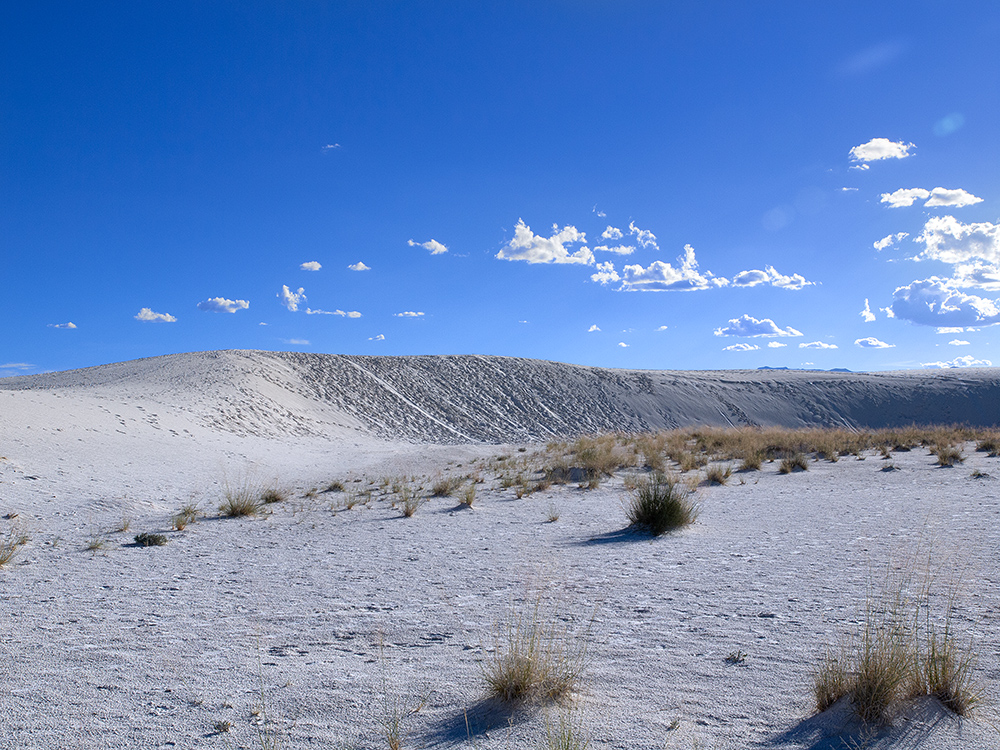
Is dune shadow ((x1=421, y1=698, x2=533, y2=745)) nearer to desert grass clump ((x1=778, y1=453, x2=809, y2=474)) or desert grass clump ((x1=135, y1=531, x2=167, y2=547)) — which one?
desert grass clump ((x1=135, y1=531, x2=167, y2=547))

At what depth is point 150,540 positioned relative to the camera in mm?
7809

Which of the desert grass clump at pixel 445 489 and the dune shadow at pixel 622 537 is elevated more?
the desert grass clump at pixel 445 489

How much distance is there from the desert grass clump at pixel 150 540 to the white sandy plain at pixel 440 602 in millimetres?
185

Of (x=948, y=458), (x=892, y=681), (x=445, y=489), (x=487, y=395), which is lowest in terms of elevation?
(x=948, y=458)

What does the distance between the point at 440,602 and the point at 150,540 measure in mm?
4660

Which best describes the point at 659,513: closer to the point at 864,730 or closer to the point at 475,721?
the point at 864,730

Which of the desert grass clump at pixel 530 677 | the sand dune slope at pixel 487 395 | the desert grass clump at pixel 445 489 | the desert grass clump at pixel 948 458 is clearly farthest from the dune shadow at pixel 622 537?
the sand dune slope at pixel 487 395

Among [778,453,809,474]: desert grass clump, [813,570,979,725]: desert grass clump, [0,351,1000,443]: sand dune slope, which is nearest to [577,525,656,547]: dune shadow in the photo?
[813,570,979,725]: desert grass clump

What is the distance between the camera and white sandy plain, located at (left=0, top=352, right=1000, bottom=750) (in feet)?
10.1

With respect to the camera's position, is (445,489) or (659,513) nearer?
(659,513)

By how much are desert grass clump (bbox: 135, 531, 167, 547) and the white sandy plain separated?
185 millimetres

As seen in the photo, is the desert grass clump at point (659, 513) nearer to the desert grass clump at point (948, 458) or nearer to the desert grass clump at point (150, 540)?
the desert grass clump at point (150, 540)

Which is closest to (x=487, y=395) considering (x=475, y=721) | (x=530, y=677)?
(x=530, y=677)

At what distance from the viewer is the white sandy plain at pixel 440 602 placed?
3.07 meters
